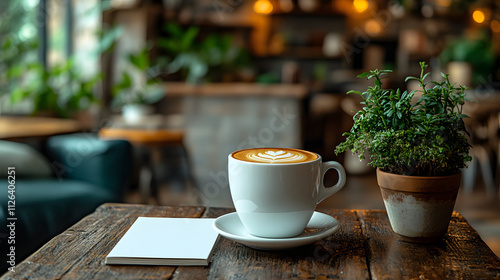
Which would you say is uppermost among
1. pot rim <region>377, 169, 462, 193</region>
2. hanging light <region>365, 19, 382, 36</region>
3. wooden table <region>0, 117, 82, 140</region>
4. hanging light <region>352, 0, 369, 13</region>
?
hanging light <region>352, 0, 369, 13</region>

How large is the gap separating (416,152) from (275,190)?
24cm

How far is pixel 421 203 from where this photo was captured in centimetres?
88

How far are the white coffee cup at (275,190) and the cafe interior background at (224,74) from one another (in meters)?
1.73

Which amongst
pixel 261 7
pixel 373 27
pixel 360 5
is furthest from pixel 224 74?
pixel 373 27

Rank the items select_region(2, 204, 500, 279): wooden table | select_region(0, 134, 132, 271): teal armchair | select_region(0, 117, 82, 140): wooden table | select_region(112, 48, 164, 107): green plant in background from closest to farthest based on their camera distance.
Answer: select_region(2, 204, 500, 279): wooden table, select_region(0, 134, 132, 271): teal armchair, select_region(0, 117, 82, 140): wooden table, select_region(112, 48, 164, 107): green plant in background

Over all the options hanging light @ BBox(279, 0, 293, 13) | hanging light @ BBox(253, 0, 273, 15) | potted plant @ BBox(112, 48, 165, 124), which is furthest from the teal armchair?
hanging light @ BBox(279, 0, 293, 13)

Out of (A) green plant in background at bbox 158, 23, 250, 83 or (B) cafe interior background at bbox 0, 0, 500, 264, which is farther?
(A) green plant in background at bbox 158, 23, 250, 83

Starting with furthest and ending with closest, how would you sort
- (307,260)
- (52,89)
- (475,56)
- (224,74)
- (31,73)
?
1. (475,56)
2. (224,74)
3. (31,73)
4. (52,89)
5. (307,260)

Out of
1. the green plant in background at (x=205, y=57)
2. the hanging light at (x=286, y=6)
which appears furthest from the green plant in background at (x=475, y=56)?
the hanging light at (x=286, y=6)

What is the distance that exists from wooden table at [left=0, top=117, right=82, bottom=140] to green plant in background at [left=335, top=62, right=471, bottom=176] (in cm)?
206

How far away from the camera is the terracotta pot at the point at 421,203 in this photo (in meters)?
0.87

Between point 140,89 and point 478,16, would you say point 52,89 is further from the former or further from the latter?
point 478,16

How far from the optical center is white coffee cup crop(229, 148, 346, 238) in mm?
816

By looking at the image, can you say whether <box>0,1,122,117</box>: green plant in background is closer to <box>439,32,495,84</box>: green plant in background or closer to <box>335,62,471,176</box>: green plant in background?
<box>439,32,495,84</box>: green plant in background
